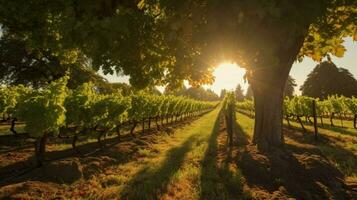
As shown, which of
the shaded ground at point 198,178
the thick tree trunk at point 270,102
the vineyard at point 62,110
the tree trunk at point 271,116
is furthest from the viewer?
the tree trunk at point 271,116

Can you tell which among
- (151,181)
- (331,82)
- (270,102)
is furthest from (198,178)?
(331,82)

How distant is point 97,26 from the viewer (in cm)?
742

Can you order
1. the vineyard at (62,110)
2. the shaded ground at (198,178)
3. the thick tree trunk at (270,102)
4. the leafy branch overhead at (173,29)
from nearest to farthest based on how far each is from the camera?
the leafy branch overhead at (173,29) < the shaded ground at (198,178) < the vineyard at (62,110) < the thick tree trunk at (270,102)

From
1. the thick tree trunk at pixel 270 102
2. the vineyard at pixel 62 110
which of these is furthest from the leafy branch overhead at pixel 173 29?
the vineyard at pixel 62 110

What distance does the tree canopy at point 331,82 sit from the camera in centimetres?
6950

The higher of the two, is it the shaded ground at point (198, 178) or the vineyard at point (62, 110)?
the vineyard at point (62, 110)

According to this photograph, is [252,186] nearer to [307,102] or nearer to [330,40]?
[330,40]

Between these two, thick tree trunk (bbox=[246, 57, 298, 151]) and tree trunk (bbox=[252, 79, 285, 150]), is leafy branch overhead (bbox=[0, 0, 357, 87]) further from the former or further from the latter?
tree trunk (bbox=[252, 79, 285, 150])

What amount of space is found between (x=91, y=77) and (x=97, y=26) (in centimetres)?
2563

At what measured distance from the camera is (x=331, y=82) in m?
71.7

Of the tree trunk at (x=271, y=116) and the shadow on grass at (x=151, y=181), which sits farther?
the tree trunk at (x=271, y=116)

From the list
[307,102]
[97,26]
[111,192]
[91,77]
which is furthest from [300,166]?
[91,77]

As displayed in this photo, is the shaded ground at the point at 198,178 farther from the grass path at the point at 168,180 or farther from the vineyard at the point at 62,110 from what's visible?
the vineyard at the point at 62,110

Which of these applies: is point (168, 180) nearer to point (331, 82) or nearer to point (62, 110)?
point (62, 110)
